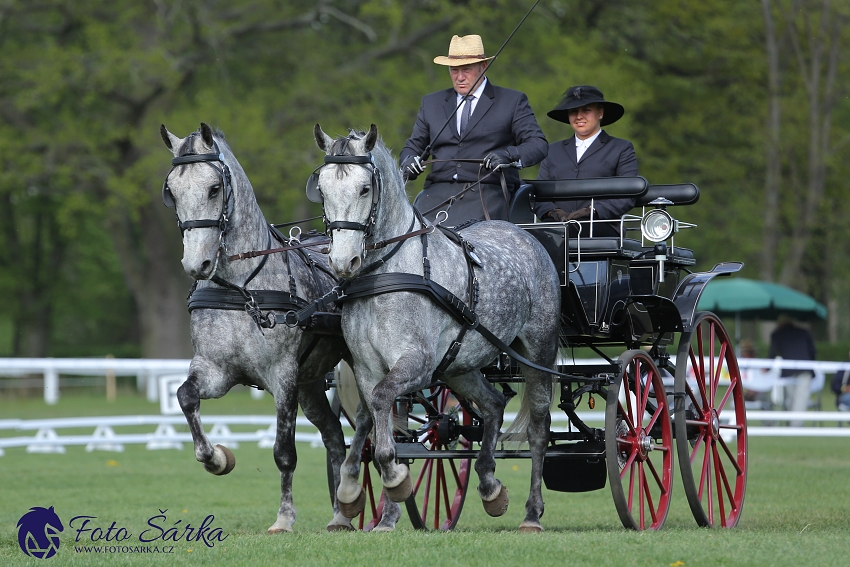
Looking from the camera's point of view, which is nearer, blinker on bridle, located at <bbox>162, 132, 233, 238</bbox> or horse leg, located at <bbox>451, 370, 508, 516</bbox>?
blinker on bridle, located at <bbox>162, 132, 233, 238</bbox>

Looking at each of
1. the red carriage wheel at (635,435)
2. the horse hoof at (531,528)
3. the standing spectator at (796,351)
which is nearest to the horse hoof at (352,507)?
the horse hoof at (531,528)

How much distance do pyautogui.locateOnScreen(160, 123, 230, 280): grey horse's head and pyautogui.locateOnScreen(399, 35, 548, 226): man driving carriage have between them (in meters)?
1.51

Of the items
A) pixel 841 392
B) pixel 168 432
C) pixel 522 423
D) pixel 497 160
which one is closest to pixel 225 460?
pixel 522 423

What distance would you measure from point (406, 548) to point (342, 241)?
1591 mm

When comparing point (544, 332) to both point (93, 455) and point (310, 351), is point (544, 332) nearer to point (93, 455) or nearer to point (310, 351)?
point (310, 351)

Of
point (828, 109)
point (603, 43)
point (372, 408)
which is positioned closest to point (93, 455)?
point (372, 408)

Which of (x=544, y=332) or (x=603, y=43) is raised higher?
(x=603, y=43)

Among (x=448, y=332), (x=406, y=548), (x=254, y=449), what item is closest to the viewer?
(x=406, y=548)

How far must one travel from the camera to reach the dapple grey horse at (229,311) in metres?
6.88

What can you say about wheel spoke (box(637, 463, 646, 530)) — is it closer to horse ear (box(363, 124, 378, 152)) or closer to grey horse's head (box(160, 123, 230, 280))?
horse ear (box(363, 124, 378, 152))

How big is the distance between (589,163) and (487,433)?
2.32m

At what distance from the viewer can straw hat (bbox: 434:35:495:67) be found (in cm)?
827

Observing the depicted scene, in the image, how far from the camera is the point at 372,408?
649 cm
